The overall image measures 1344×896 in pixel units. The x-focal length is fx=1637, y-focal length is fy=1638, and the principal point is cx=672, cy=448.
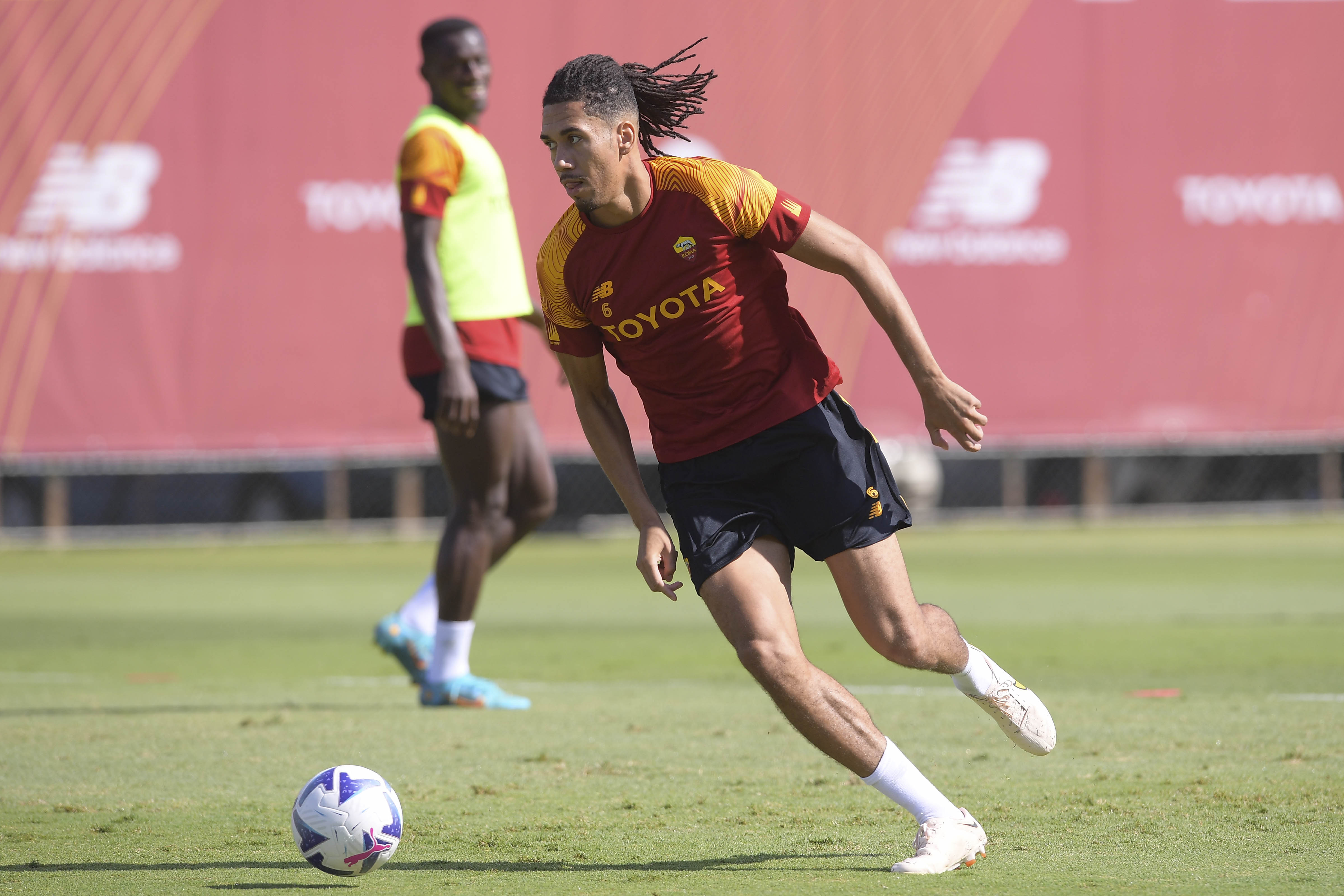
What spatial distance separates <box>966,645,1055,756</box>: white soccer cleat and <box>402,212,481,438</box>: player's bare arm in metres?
2.65

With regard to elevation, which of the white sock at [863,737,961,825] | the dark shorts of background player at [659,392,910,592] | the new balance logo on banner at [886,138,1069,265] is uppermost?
the new balance logo on banner at [886,138,1069,265]

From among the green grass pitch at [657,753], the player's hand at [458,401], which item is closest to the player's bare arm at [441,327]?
the player's hand at [458,401]

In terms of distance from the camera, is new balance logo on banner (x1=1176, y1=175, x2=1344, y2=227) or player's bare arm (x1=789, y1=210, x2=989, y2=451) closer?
player's bare arm (x1=789, y1=210, x2=989, y2=451)

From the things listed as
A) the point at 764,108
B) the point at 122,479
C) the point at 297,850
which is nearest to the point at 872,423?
the point at 764,108

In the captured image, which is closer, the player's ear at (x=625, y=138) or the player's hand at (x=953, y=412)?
the player's hand at (x=953, y=412)

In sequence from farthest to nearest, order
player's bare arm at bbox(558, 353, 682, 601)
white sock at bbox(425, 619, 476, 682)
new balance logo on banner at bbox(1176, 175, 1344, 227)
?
new balance logo on banner at bbox(1176, 175, 1344, 227) → white sock at bbox(425, 619, 476, 682) → player's bare arm at bbox(558, 353, 682, 601)

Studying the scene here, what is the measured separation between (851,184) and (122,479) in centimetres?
890

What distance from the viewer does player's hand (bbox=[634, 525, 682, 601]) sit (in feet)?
13.6

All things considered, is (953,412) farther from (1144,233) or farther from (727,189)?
(1144,233)

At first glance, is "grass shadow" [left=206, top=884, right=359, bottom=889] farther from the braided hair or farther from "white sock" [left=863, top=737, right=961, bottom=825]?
the braided hair

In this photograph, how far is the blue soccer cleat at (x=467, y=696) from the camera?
678 cm

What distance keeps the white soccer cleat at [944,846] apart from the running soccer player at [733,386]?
87mm

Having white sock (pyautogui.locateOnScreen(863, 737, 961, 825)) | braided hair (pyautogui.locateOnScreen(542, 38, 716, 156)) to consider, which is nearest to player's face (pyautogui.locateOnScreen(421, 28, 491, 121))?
braided hair (pyautogui.locateOnScreen(542, 38, 716, 156))

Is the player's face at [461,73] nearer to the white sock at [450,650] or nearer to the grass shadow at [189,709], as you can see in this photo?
the white sock at [450,650]
